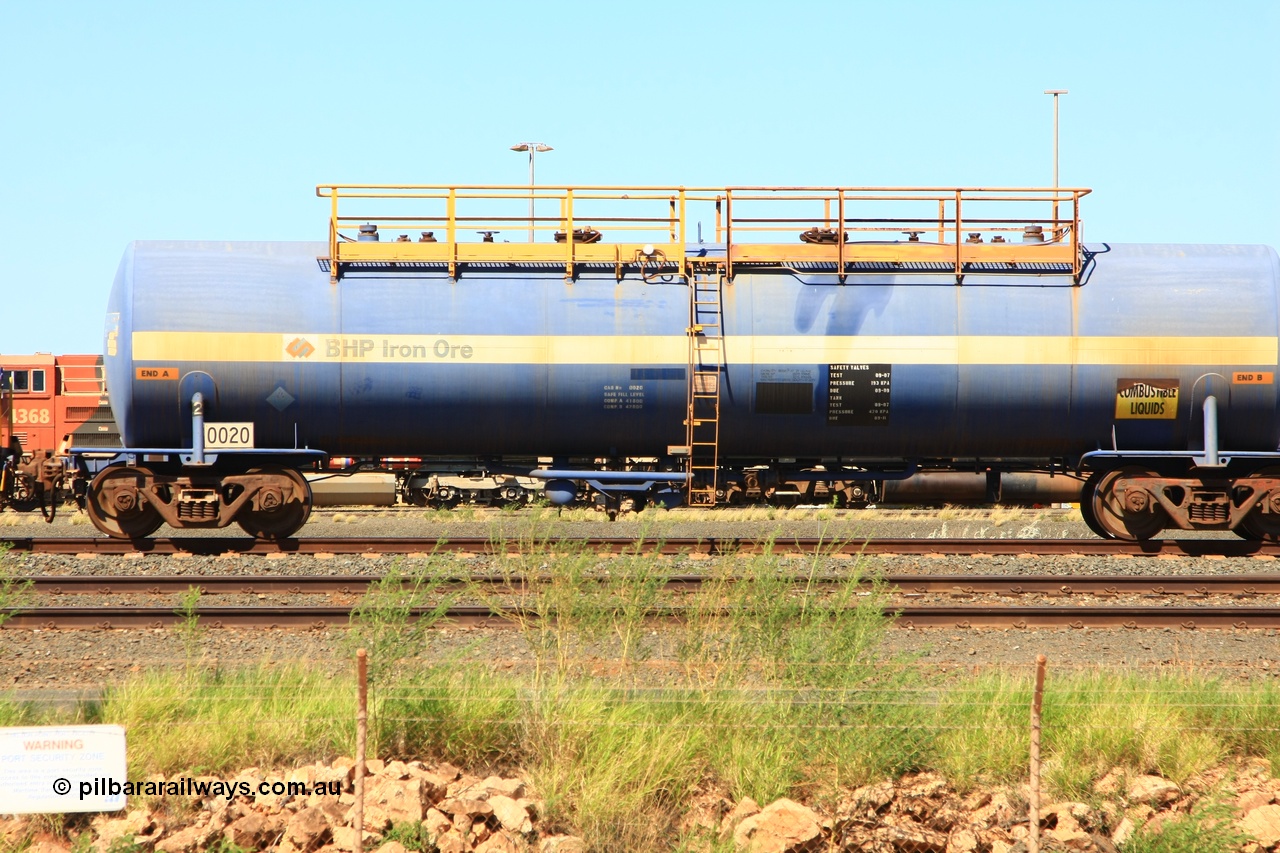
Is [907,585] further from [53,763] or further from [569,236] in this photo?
[53,763]

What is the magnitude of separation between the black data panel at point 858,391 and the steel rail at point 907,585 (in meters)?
2.39

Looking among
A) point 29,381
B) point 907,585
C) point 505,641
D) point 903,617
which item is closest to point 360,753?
point 505,641

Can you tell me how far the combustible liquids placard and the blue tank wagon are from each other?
27.8 ft

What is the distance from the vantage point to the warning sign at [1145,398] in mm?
13586

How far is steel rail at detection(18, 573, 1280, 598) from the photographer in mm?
11828

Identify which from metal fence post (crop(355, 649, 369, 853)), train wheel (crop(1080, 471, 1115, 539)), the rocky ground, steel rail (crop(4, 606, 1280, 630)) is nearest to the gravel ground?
steel rail (crop(4, 606, 1280, 630))

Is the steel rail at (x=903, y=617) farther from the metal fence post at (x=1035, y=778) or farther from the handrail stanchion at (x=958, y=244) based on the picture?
the handrail stanchion at (x=958, y=244)

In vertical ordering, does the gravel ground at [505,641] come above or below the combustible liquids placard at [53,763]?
below

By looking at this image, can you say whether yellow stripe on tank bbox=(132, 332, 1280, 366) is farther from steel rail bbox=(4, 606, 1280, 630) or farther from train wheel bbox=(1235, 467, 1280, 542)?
steel rail bbox=(4, 606, 1280, 630)

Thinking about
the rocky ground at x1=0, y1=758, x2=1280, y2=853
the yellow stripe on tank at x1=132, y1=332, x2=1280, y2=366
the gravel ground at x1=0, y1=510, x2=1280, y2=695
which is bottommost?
the rocky ground at x1=0, y1=758, x2=1280, y2=853

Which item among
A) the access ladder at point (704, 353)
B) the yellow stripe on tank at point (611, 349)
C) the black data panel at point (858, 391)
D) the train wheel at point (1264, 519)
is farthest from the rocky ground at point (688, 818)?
the train wheel at point (1264, 519)

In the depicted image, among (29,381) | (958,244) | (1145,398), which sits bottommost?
(1145,398)

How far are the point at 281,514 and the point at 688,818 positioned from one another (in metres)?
9.48

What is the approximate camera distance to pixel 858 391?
1347 cm
